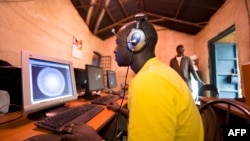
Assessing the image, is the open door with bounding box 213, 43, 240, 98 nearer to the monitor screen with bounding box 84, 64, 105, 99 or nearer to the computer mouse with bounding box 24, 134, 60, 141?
the monitor screen with bounding box 84, 64, 105, 99

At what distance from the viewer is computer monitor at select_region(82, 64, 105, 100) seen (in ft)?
6.72

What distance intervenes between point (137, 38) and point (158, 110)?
0.48 meters

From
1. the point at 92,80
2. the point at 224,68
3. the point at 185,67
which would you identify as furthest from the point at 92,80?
the point at 224,68

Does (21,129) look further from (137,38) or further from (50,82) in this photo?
(137,38)

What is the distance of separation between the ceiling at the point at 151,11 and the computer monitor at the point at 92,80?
6.42 feet

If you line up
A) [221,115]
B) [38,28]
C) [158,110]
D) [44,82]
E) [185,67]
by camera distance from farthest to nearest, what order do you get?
1. [185,67]
2. [38,28]
3. [221,115]
4. [44,82]
5. [158,110]

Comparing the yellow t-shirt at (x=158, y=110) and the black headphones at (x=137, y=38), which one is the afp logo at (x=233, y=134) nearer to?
the yellow t-shirt at (x=158, y=110)

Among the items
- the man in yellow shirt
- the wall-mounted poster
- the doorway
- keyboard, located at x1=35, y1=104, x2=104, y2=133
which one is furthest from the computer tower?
the doorway

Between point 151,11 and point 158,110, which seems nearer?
→ point 158,110

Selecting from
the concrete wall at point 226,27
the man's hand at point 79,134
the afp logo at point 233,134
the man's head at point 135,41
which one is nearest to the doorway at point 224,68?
the concrete wall at point 226,27

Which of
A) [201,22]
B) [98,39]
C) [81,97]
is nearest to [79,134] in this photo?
[81,97]

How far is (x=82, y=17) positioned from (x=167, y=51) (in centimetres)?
305

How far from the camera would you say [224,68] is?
4285 millimetres

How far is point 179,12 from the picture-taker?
14.9ft
